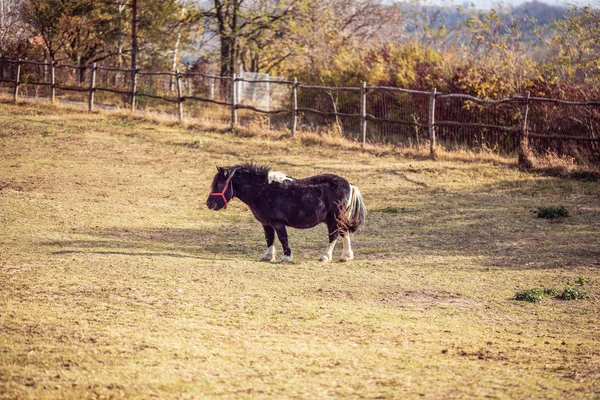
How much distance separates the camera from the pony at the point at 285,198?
11.0 meters

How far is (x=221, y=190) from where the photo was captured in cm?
1099

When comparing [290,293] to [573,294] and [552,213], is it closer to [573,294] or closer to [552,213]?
[573,294]

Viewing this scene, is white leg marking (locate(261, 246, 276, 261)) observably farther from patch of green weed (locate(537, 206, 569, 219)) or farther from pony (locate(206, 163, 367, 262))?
patch of green weed (locate(537, 206, 569, 219))

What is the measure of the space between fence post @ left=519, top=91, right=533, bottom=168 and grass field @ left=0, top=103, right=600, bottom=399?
A: 136 centimetres

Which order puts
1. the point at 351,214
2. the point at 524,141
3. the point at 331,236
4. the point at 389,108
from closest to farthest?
1. the point at 351,214
2. the point at 331,236
3. the point at 524,141
4. the point at 389,108

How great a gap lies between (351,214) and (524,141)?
36.4 ft

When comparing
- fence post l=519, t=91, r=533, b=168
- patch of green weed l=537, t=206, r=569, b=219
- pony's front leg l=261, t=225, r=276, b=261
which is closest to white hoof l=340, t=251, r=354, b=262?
pony's front leg l=261, t=225, r=276, b=261

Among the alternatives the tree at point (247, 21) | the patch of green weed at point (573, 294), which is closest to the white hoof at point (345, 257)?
the patch of green weed at point (573, 294)

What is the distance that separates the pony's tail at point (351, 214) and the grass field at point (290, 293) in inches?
22.5

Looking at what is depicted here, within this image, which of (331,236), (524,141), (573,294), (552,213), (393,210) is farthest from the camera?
(524,141)

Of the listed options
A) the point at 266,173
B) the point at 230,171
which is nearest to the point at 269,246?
the point at 266,173

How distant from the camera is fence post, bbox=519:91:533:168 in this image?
20422 millimetres

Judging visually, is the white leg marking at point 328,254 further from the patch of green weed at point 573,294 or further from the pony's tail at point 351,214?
the patch of green weed at point 573,294

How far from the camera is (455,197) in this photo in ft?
55.7
